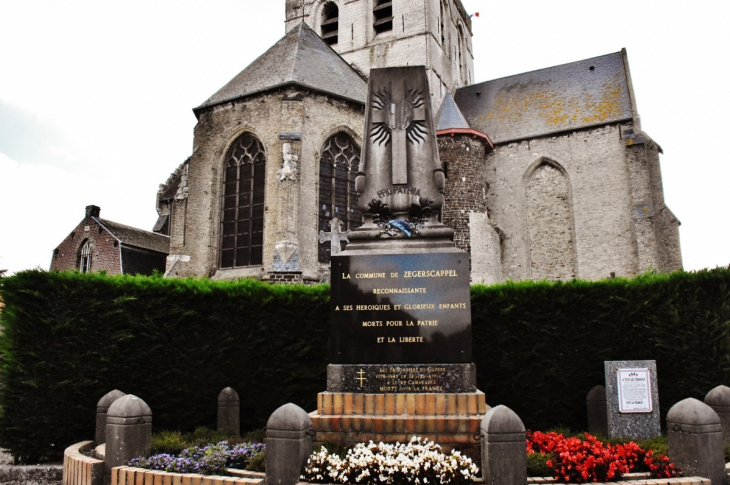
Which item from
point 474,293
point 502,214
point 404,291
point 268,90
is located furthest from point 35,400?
point 502,214

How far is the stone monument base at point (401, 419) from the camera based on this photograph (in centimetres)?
435

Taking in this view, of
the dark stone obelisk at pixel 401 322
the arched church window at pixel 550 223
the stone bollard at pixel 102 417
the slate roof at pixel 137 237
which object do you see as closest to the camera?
the dark stone obelisk at pixel 401 322

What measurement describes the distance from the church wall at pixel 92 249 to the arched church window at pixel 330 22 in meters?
14.1

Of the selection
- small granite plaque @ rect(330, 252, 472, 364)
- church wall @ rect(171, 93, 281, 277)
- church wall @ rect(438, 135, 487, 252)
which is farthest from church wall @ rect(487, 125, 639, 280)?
small granite plaque @ rect(330, 252, 472, 364)

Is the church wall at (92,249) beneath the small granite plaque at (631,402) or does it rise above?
above

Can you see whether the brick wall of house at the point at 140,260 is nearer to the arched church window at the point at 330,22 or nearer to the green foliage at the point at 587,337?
the arched church window at the point at 330,22

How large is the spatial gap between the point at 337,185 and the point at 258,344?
9519mm

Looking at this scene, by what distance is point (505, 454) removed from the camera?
150 inches

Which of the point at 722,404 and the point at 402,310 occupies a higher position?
the point at 402,310

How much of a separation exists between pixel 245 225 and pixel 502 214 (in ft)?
33.5

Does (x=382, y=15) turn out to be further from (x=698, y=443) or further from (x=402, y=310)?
(x=698, y=443)

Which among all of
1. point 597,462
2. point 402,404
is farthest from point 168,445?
point 597,462

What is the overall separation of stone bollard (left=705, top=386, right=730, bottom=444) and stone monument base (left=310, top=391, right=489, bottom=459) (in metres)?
3.51

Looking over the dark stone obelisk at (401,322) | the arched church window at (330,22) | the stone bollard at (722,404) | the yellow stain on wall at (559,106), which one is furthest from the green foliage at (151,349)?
the arched church window at (330,22)
